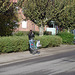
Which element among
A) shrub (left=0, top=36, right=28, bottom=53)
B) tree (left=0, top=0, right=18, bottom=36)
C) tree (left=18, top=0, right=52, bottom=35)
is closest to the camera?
shrub (left=0, top=36, right=28, bottom=53)

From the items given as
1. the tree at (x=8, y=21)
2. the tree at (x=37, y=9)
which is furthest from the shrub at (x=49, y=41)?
the tree at (x=8, y=21)

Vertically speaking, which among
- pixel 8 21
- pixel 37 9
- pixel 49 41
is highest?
pixel 37 9

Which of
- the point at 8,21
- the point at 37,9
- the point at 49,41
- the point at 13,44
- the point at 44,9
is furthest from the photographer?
the point at 44,9

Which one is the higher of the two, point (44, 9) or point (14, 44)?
point (44, 9)

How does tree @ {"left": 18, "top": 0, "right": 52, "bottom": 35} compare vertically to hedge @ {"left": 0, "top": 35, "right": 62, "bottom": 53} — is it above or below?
above

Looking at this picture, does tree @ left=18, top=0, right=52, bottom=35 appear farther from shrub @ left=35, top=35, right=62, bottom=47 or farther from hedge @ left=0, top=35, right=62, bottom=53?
hedge @ left=0, top=35, right=62, bottom=53

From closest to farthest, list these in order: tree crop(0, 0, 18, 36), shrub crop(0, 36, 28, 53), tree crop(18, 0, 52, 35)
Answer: shrub crop(0, 36, 28, 53), tree crop(0, 0, 18, 36), tree crop(18, 0, 52, 35)

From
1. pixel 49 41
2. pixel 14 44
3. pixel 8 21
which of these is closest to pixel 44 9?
pixel 49 41

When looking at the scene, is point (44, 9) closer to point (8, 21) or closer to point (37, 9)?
point (37, 9)

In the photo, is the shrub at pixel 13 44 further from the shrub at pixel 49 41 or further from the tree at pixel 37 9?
the tree at pixel 37 9

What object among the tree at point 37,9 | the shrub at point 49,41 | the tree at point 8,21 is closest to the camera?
the shrub at point 49,41

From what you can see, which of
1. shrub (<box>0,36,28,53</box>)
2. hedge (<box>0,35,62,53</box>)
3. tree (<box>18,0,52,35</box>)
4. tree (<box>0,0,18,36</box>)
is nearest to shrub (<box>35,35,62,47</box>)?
hedge (<box>0,35,62,53</box>)

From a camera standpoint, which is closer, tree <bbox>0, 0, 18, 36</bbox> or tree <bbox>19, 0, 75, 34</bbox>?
tree <bbox>0, 0, 18, 36</bbox>

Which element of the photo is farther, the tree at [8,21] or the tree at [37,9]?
the tree at [37,9]
